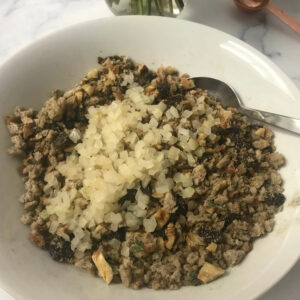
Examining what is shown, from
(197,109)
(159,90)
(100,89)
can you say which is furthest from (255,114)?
(100,89)

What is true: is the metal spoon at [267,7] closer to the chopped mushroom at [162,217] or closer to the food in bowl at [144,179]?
the food in bowl at [144,179]

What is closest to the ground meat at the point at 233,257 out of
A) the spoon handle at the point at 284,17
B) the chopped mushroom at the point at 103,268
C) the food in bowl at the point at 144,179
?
the food in bowl at the point at 144,179

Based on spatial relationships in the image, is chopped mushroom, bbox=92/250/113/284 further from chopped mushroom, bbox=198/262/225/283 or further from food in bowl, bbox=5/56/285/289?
chopped mushroom, bbox=198/262/225/283

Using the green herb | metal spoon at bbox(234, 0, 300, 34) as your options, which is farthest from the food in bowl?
metal spoon at bbox(234, 0, 300, 34)

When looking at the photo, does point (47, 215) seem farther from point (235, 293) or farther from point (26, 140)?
point (235, 293)

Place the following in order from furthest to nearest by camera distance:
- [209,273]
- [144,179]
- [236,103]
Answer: [236,103]
[144,179]
[209,273]

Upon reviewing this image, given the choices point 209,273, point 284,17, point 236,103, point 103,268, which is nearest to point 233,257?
point 209,273

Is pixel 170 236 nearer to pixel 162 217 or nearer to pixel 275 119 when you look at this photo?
pixel 162 217
